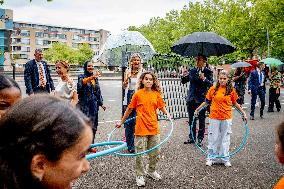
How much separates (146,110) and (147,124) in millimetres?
253

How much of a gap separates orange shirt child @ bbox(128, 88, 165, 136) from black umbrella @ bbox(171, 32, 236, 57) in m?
3.57

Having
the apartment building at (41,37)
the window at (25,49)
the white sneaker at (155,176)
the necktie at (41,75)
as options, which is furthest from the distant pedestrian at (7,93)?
the window at (25,49)

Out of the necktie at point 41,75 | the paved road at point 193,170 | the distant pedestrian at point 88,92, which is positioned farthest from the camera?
the necktie at point 41,75

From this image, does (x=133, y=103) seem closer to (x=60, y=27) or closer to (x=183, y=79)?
(x=183, y=79)

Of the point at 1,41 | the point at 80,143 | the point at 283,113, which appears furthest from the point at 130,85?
the point at 1,41

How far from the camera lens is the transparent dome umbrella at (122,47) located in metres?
10.0

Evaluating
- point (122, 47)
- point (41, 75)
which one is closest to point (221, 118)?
point (122, 47)

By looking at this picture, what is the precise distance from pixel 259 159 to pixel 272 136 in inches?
114

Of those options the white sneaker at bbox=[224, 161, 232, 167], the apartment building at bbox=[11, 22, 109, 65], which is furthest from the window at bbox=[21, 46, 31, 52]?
the white sneaker at bbox=[224, 161, 232, 167]

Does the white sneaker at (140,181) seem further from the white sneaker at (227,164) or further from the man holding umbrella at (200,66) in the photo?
the man holding umbrella at (200,66)

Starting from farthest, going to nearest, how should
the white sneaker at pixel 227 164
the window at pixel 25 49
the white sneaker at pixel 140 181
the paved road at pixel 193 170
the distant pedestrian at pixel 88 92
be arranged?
the window at pixel 25 49 → the distant pedestrian at pixel 88 92 → the white sneaker at pixel 227 164 → the paved road at pixel 193 170 → the white sneaker at pixel 140 181

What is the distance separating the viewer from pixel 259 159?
7270 millimetres

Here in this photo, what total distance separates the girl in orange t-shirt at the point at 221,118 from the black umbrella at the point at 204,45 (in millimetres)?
2342

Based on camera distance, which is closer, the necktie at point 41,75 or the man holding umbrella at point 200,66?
the man holding umbrella at point 200,66
